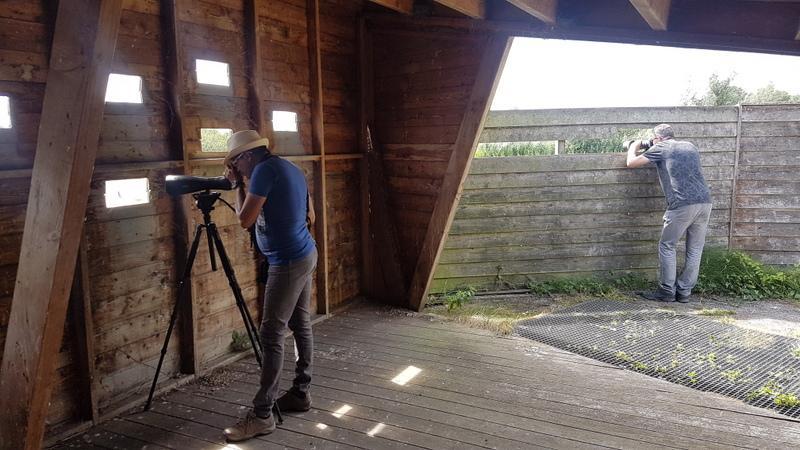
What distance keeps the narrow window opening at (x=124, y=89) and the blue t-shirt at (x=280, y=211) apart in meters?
0.98

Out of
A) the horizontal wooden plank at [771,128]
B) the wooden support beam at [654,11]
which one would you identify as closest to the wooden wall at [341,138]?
the wooden support beam at [654,11]

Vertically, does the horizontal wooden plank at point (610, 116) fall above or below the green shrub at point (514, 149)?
above

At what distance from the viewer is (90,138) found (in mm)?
1787

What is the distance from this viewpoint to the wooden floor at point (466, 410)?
8.70ft

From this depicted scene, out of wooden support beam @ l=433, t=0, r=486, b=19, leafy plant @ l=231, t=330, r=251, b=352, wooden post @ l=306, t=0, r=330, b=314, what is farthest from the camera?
wooden post @ l=306, t=0, r=330, b=314

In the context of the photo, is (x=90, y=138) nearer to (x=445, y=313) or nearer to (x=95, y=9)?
(x=95, y=9)

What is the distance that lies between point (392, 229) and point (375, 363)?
1.63m

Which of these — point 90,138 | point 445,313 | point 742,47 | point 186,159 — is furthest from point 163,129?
point 742,47

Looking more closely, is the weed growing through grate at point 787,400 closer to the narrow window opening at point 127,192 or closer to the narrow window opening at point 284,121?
the narrow window opening at point 284,121

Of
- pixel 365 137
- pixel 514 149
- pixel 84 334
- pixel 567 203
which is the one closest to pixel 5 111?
pixel 84 334

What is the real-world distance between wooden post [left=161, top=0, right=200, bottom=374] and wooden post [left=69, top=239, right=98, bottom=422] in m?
0.49

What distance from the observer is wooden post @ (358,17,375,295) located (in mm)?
4793

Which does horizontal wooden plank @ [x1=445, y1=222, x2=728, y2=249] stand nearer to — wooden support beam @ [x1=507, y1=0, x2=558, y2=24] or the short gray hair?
the short gray hair

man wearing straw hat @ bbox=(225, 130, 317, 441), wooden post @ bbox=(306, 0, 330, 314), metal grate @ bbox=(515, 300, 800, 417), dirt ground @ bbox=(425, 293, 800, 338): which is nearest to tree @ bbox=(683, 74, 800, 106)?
dirt ground @ bbox=(425, 293, 800, 338)
